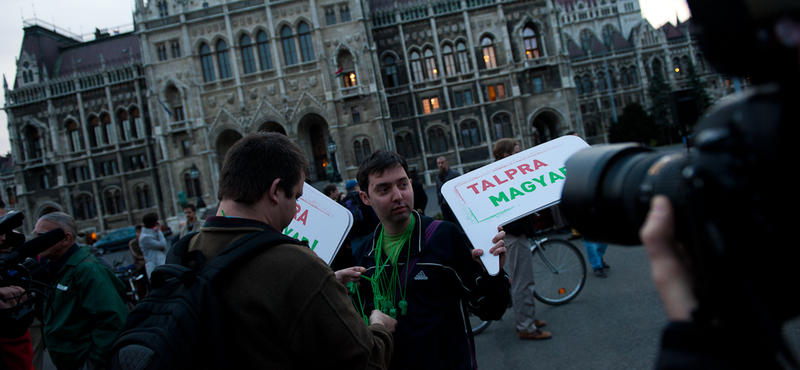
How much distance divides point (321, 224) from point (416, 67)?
27.4 metres

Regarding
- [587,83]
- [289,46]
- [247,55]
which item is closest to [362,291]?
[289,46]

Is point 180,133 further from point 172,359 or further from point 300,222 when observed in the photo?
point 172,359

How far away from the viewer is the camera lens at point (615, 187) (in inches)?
33.9

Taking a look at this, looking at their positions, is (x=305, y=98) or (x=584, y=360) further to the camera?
(x=305, y=98)

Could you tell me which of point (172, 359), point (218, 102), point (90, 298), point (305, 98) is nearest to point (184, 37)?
point (218, 102)

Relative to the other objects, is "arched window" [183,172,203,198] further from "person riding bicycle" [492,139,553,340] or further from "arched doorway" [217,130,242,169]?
"person riding bicycle" [492,139,553,340]

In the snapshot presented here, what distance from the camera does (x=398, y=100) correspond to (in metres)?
29.0

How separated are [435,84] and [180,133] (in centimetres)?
1711

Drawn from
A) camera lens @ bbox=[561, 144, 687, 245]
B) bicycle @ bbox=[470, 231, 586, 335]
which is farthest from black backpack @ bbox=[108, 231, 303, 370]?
bicycle @ bbox=[470, 231, 586, 335]

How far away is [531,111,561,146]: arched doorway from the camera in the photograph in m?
28.8

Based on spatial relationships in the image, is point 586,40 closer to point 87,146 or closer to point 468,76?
point 468,76

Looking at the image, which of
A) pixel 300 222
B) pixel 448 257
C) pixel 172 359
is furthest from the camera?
pixel 300 222

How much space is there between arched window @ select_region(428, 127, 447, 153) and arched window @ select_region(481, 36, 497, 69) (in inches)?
218

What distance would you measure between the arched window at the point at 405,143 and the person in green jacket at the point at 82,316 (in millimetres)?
26031
